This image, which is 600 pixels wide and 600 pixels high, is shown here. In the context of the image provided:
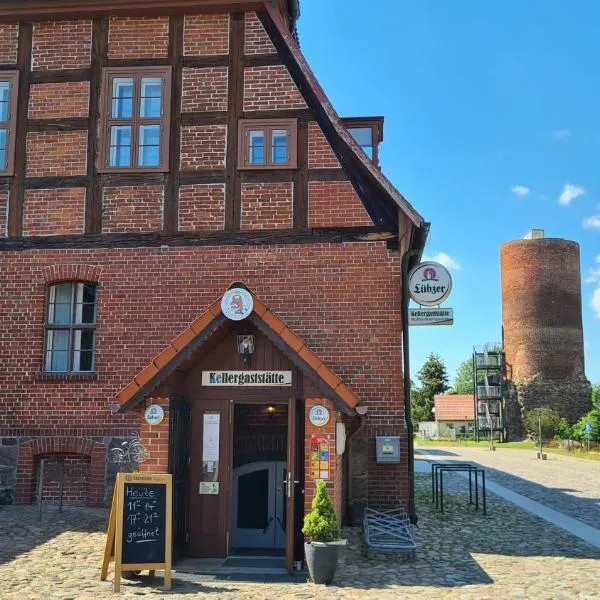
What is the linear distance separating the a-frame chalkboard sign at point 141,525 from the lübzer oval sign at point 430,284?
6.19m

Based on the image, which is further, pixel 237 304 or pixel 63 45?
pixel 63 45

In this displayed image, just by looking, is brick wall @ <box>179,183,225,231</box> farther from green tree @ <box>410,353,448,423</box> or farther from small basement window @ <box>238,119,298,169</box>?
green tree @ <box>410,353,448,423</box>

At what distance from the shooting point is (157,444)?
882cm

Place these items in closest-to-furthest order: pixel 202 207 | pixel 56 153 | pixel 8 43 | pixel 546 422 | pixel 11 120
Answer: pixel 202 207, pixel 56 153, pixel 11 120, pixel 8 43, pixel 546 422

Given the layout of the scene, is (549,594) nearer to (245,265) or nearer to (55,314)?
(245,265)

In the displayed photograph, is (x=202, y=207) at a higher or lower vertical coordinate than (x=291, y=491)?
higher

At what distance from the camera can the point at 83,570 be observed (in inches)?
Result: 338

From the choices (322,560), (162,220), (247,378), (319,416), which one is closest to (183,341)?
(247,378)

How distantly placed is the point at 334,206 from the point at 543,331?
45.4 m

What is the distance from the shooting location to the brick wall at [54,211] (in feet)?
43.5

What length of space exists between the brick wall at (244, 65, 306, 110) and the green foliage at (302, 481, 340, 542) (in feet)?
24.6

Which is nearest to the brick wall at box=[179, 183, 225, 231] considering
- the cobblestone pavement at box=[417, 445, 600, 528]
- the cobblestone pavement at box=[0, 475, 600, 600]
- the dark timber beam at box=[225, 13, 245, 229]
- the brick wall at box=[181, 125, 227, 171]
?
the dark timber beam at box=[225, 13, 245, 229]

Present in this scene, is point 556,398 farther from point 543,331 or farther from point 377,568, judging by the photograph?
point 377,568

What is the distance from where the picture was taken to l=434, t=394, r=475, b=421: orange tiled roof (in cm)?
6825
